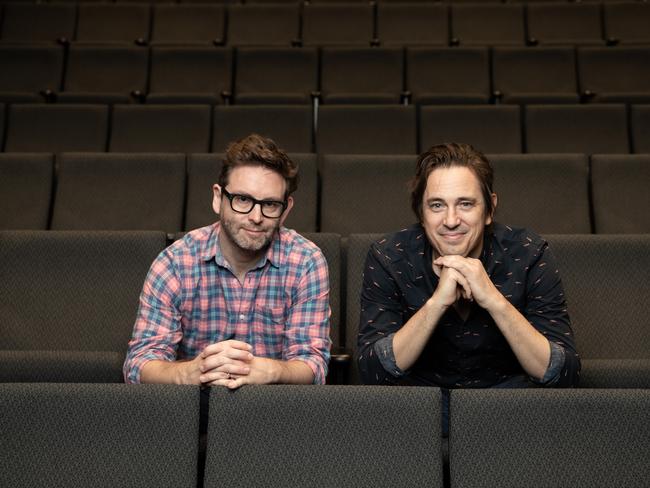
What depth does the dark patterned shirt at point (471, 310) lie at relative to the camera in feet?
1.46

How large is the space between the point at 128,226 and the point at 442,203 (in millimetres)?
397

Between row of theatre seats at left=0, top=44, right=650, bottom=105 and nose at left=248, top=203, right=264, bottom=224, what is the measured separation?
71cm

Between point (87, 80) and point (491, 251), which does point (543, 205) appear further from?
point (87, 80)

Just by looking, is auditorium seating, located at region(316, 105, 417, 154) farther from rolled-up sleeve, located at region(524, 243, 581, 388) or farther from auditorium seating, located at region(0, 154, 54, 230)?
rolled-up sleeve, located at region(524, 243, 581, 388)

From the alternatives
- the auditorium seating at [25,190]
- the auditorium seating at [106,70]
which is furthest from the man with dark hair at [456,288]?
the auditorium seating at [106,70]

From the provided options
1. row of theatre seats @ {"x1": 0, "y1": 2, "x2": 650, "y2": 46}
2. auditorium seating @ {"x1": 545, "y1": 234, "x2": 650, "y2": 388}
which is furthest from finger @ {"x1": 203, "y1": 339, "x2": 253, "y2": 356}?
row of theatre seats @ {"x1": 0, "y1": 2, "x2": 650, "y2": 46}

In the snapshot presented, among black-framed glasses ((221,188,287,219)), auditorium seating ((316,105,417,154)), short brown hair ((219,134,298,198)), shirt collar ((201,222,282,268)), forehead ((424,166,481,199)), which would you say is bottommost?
shirt collar ((201,222,282,268))

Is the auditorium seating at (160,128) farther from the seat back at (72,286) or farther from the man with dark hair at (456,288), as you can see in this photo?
the man with dark hair at (456,288)

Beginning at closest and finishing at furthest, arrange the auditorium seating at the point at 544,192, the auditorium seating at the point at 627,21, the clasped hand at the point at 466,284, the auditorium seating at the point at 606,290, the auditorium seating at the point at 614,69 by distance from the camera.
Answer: the clasped hand at the point at 466,284 < the auditorium seating at the point at 606,290 < the auditorium seating at the point at 544,192 < the auditorium seating at the point at 614,69 < the auditorium seating at the point at 627,21

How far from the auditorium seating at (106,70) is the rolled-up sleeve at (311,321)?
803 mm

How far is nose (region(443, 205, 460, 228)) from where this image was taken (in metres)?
0.44

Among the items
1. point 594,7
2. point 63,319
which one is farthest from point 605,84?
point 63,319

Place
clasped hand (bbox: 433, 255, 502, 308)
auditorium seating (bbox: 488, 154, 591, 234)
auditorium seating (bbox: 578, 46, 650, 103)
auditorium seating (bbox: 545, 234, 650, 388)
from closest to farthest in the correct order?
clasped hand (bbox: 433, 255, 502, 308), auditorium seating (bbox: 545, 234, 650, 388), auditorium seating (bbox: 488, 154, 591, 234), auditorium seating (bbox: 578, 46, 650, 103)

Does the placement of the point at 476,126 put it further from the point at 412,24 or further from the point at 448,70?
the point at 412,24
